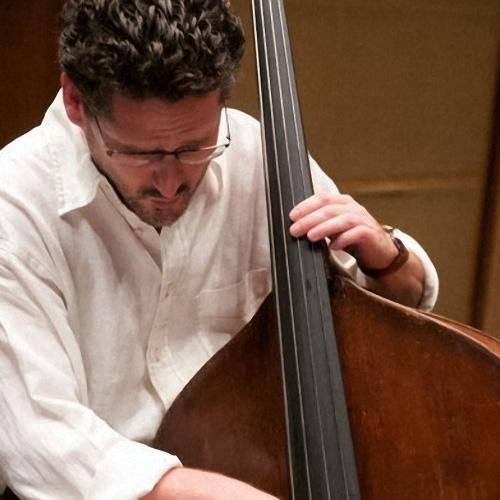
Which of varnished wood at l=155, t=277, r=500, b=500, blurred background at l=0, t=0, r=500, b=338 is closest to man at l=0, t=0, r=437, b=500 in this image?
varnished wood at l=155, t=277, r=500, b=500

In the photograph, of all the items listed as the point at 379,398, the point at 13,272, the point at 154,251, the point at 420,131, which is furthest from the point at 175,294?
the point at 420,131

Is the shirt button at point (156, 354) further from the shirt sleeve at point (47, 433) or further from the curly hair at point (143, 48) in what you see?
the curly hair at point (143, 48)

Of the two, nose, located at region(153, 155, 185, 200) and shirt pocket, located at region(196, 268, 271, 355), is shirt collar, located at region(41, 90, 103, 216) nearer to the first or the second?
nose, located at region(153, 155, 185, 200)

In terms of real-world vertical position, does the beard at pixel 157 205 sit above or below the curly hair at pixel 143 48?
below

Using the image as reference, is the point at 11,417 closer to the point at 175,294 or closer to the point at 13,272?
the point at 13,272

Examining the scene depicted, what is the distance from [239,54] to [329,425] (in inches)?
16.3

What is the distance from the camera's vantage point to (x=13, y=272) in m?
0.86

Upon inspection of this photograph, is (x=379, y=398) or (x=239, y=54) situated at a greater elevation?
(x=239, y=54)

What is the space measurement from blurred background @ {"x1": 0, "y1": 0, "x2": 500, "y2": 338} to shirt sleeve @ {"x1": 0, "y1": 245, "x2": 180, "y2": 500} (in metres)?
0.87

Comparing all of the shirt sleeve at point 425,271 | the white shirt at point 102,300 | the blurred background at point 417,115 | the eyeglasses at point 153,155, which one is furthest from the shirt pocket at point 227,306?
the blurred background at point 417,115

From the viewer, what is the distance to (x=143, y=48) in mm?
802

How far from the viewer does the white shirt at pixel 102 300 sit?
81 centimetres

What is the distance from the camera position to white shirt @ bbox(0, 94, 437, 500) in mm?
806

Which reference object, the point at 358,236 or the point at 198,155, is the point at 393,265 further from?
the point at 198,155
